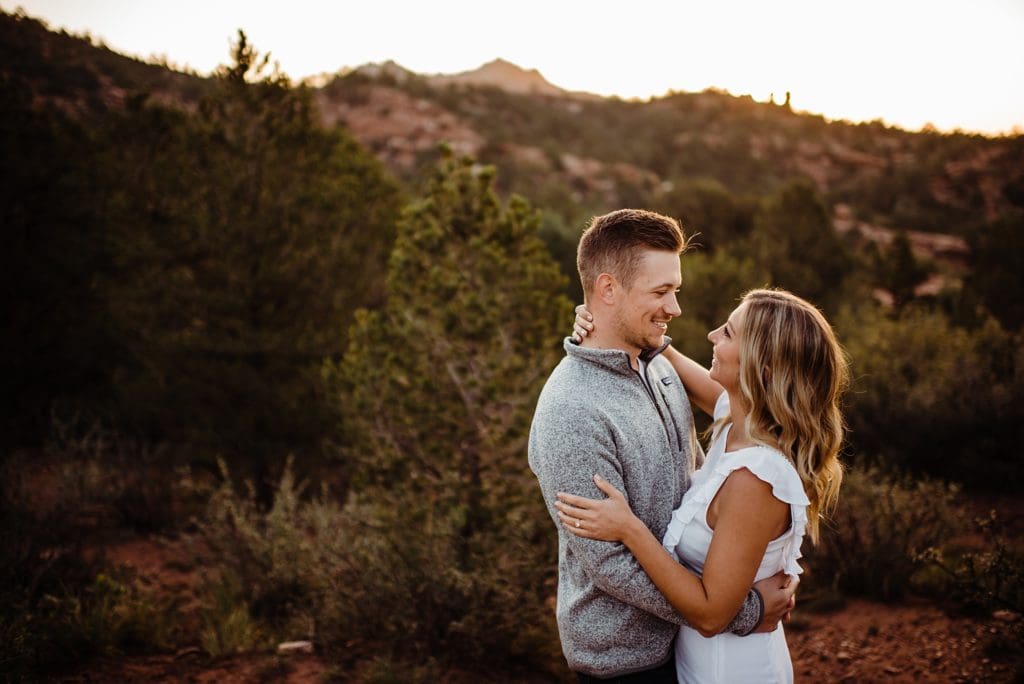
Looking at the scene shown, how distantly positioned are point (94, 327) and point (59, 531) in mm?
4777

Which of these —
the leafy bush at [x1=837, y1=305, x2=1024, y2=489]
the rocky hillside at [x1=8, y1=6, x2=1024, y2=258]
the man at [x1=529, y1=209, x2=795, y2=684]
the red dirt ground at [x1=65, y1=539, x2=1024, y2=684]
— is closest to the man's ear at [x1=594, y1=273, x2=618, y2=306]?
the man at [x1=529, y1=209, x2=795, y2=684]

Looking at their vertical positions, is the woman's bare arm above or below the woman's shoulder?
below

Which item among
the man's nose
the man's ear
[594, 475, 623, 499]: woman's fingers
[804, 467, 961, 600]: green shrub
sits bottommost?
[804, 467, 961, 600]: green shrub

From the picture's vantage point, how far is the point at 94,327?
410 inches

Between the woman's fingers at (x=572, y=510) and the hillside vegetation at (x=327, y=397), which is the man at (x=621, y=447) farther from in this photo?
the hillside vegetation at (x=327, y=397)

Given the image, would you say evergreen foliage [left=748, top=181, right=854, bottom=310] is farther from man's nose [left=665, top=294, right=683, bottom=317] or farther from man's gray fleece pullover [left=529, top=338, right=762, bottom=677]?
man's gray fleece pullover [left=529, top=338, right=762, bottom=677]

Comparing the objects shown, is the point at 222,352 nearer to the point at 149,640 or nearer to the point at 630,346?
the point at 149,640

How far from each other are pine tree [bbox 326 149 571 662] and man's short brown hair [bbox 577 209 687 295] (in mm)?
2801

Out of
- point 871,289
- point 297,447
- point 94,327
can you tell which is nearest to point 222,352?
point 297,447

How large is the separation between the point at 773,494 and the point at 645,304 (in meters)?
0.77

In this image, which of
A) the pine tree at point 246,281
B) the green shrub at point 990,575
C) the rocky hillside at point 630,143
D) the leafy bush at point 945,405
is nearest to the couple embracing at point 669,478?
the green shrub at point 990,575

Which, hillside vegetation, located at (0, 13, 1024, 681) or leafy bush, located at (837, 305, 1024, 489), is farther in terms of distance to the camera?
leafy bush, located at (837, 305, 1024, 489)

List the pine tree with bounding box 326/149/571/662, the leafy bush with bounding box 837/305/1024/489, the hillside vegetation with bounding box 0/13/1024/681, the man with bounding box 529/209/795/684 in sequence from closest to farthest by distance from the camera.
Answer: the man with bounding box 529/209/795/684
the hillside vegetation with bounding box 0/13/1024/681
the pine tree with bounding box 326/149/571/662
the leafy bush with bounding box 837/305/1024/489

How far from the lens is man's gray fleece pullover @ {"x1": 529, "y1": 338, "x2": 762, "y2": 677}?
6.30 feet
